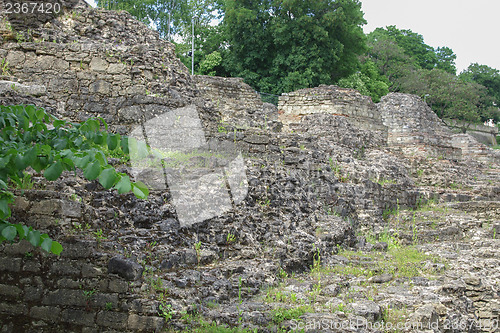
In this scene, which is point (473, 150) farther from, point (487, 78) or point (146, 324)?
point (487, 78)

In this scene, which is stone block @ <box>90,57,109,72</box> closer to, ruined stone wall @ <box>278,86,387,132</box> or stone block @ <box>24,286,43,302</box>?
stone block @ <box>24,286,43,302</box>

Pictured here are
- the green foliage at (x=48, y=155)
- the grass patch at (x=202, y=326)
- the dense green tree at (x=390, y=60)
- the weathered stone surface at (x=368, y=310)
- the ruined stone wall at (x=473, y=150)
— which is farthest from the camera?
the dense green tree at (x=390, y=60)

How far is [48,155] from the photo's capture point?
3.53 metres

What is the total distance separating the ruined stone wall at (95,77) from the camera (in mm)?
9273

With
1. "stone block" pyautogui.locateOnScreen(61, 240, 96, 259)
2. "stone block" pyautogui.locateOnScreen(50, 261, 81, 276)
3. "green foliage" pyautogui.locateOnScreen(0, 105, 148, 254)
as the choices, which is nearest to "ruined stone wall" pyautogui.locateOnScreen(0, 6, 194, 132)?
"stone block" pyautogui.locateOnScreen(61, 240, 96, 259)

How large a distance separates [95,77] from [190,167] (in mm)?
2890

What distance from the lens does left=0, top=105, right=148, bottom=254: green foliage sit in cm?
332

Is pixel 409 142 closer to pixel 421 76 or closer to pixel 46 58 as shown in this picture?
pixel 46 58

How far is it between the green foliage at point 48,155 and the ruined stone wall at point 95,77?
16.6 feet

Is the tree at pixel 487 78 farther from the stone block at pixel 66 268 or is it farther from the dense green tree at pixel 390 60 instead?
the stone block at pixel 66 268

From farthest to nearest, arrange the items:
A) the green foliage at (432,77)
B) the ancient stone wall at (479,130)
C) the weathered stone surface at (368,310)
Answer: the ancient stone wall at (479,130) → the green foliage at (432,77) → the weathered stone surface at (368,310)

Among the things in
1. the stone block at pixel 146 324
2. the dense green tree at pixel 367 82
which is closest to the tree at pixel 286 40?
the dense green tree at pixel 367 82

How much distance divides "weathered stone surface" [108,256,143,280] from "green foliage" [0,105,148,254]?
1848 millimetres

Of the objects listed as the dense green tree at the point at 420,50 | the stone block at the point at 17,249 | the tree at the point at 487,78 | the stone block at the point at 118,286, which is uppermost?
the dense green tree at the point at 420,50
